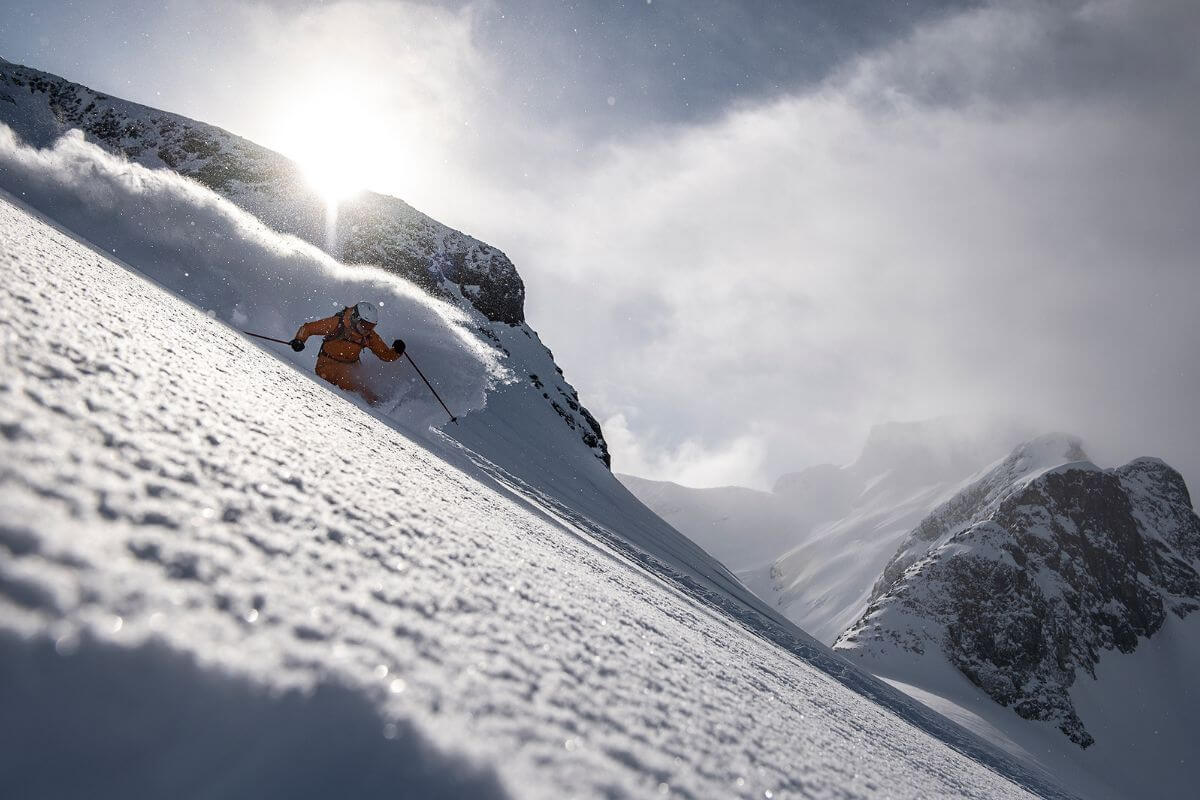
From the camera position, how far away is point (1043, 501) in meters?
71.1

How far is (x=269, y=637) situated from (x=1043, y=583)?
86054mm

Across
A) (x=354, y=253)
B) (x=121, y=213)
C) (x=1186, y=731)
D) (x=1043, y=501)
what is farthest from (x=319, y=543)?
(x=1186, y=731)

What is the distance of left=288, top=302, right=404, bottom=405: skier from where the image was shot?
25.5 ft

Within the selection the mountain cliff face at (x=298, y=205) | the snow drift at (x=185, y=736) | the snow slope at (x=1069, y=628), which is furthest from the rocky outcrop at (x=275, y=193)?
the snow slope at (x=1069, y=628)

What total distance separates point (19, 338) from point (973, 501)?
117088mm

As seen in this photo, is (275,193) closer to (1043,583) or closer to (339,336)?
(339,336)

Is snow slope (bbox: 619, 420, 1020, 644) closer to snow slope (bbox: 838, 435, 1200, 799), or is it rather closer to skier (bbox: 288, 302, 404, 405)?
snow slope (bbox: 838, 435, 1200, 799)

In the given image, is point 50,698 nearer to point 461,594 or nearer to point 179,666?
point 179,666

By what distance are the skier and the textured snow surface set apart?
20.5 feet

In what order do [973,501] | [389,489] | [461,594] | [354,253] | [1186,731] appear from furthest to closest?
[973,501], [1186,731], [354,253], [389,489], [461,594]

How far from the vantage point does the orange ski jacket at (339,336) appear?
25.5 feet

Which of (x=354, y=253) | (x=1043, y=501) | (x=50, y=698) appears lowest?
(x=50, y=698)

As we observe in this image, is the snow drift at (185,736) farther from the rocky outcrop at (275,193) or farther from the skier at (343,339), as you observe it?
the rocky outcrop at (275,193)

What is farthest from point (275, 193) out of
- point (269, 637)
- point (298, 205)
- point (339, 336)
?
point (269, 637)
